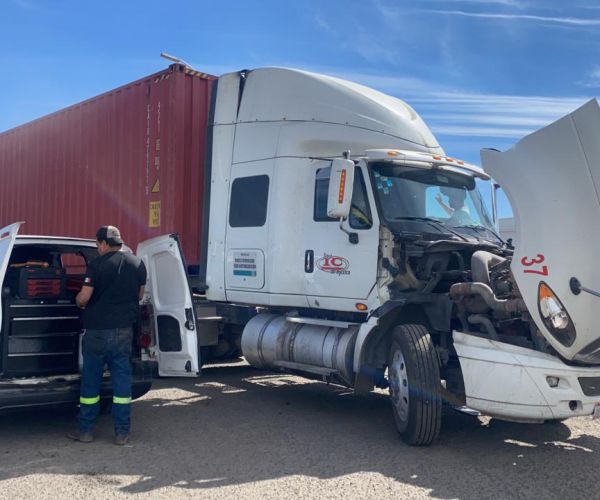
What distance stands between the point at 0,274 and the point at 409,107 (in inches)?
182

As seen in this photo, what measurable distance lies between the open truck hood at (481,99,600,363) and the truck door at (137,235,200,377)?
2.93m

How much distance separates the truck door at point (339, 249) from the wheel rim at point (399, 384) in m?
0.76

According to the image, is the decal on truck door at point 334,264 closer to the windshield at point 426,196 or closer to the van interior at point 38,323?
the windshield at point 426,196

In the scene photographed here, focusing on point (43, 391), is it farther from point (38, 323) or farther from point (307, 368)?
point (307, 368)

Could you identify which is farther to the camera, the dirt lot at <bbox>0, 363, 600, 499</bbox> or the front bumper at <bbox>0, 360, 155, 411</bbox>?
the front bumper at <bbox>0, 360, 155, 411</bbox>

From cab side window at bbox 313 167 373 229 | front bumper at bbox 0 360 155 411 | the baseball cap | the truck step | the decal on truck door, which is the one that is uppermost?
cab side window at bbox 313 167 373 229

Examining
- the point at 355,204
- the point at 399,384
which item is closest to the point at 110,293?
the point at 355,204

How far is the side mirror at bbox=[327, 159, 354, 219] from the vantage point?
225 inches

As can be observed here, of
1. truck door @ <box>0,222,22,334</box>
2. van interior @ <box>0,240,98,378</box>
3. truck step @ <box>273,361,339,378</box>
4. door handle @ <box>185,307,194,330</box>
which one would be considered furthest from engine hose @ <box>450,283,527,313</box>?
truck door @ <box>0,222,22,334</box>

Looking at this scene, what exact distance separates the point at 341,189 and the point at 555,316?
211cm

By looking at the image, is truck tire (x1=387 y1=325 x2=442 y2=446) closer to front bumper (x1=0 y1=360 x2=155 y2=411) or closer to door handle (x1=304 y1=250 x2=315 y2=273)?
door handle (x1=304 y1=250 x2=315 y2=273)

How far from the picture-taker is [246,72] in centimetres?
723

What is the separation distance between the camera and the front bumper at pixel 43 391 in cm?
510

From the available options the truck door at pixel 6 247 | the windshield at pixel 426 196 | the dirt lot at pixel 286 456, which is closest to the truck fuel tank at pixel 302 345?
the dirt lot at pixel 286 456
